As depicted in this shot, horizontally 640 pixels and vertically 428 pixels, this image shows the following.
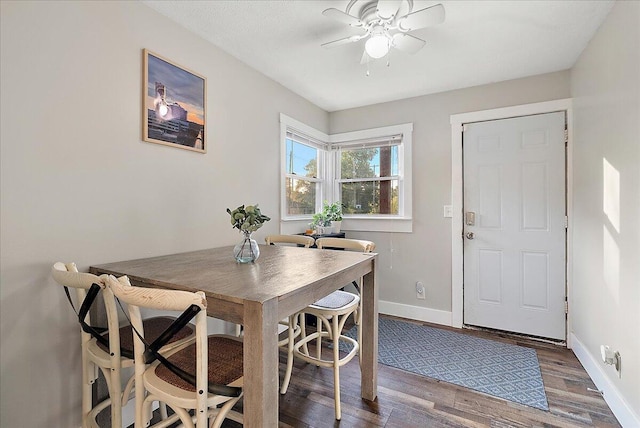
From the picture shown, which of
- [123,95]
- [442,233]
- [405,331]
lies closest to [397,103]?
[442,233]

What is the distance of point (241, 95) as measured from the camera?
8.32ft

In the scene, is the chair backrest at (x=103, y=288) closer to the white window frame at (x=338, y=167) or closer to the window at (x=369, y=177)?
the white window frame at (x=338, y=167)

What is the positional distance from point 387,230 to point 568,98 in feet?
6.59

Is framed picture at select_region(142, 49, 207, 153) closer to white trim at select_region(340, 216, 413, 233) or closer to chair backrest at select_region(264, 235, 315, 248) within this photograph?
chair backrest at select_region(264, 235, 315, 248)

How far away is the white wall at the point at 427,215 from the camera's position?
3.15 meters

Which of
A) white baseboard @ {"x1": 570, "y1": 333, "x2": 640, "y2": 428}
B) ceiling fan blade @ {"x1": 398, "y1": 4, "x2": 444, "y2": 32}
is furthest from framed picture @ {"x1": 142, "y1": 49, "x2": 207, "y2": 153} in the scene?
white baseboard @ {"x1": 570, "y1": 333, "x2": 640, "y2": 428}

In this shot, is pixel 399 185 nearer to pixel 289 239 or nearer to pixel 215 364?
pixel 289 239

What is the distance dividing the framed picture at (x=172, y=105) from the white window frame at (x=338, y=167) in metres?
0.97

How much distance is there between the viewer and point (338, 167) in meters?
3.84

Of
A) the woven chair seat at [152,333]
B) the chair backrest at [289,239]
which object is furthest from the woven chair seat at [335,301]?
the woven chair seat at [152,333]

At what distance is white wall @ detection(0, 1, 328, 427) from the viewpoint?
4.40 feet

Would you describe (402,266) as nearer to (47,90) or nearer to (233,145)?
(233,145)

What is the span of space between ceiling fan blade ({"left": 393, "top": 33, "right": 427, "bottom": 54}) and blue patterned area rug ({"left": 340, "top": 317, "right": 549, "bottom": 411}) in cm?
226

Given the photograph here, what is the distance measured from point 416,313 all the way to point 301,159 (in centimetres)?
211
